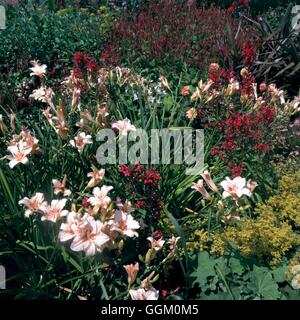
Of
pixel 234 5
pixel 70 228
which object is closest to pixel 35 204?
pixel 70 228

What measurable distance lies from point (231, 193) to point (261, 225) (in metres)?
0.42

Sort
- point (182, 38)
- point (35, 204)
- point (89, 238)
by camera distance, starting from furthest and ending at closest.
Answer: point (182, 38)
point (35, 204)
point (89, 238)

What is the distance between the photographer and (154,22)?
18.0 ft

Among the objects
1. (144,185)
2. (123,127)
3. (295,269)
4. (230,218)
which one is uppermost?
(123,127)

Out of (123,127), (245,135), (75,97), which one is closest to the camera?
(123,127)

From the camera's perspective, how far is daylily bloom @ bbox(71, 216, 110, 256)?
204cm


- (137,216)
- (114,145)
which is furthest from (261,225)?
(114,145)

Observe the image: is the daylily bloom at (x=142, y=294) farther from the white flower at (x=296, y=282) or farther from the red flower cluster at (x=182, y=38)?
the red flower cluster at (x=182, y=38)

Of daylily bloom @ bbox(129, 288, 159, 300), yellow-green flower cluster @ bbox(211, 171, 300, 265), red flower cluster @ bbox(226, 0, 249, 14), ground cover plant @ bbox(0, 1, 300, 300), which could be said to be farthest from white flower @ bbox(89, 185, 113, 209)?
red flower cluster @ bbox(226, 0, 249, 14)

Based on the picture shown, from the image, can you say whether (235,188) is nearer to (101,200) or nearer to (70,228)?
(101,200)

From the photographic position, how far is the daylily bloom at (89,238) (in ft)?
6.70

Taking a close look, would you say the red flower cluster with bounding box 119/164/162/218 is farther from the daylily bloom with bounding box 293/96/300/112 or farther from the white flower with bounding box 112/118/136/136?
the daylily bloom with bounding box 293/96/300/112

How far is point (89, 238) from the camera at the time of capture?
6.79 feet
